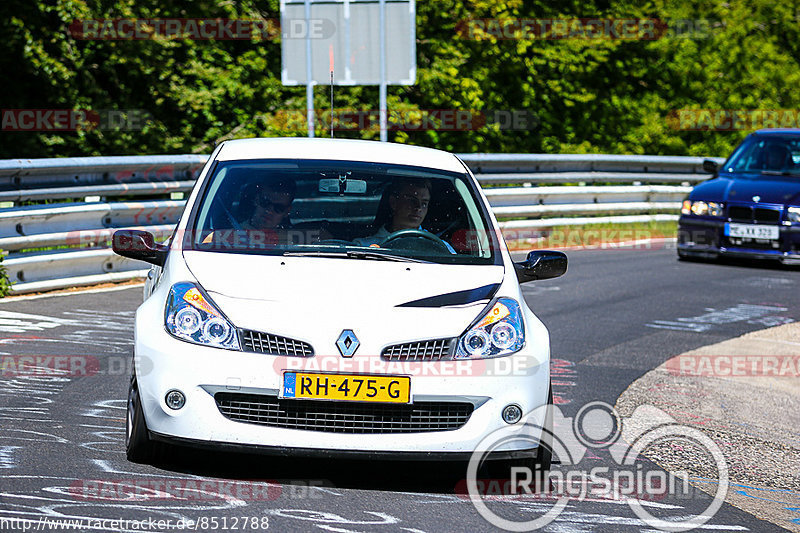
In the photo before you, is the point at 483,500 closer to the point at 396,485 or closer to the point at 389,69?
the point at 396,485

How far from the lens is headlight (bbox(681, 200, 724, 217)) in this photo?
1587 cm

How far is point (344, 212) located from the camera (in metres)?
6.61

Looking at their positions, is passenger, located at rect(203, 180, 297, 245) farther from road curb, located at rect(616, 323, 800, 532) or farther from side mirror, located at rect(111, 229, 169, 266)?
road curb, located at rect(616, 323, 800, 532)

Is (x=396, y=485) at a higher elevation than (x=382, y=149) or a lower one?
lower

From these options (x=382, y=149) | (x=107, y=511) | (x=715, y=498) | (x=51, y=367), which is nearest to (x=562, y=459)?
(x=715, y=498)

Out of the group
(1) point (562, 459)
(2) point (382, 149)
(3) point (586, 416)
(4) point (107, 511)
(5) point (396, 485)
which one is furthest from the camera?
(3) point (586, 416)

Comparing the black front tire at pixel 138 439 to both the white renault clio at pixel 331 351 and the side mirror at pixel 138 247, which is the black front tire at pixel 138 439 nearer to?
the white renault clio at pixel 331 351

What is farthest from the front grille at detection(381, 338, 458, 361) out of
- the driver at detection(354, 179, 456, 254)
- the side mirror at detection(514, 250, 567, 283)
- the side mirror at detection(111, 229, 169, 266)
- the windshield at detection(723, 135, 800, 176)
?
the windshield at detection(723, 135, 800, 176)

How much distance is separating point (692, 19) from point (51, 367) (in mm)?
30968

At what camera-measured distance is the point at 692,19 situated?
36.2m

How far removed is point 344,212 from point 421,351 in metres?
1.51

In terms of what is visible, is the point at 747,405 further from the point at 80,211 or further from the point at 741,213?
the point at 741,213

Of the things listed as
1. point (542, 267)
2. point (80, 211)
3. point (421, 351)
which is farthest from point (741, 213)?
point (421, 351)

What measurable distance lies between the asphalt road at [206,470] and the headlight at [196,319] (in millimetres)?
602
